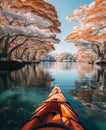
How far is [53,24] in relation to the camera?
3114 centimetres

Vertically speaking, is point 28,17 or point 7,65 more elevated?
point 28,17

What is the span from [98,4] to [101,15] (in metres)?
1.63

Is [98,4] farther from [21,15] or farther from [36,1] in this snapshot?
[21,15]

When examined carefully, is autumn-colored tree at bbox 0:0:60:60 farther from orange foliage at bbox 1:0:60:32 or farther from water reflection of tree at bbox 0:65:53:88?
water reflection of tree at bbox 0:65:53:88

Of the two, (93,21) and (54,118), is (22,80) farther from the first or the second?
(54,118)

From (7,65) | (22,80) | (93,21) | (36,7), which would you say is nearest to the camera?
(22,80)

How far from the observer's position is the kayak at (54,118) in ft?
16.3

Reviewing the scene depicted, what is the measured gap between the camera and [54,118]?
21.8 ft

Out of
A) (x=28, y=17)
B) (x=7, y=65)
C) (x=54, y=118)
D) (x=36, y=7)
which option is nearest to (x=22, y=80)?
(x=28, y=17)

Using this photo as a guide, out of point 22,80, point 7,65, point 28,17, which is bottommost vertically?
point 22,80

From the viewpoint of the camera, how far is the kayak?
4.96m

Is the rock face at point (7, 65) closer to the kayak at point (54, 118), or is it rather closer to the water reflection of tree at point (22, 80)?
the water reflection of tree at point (22, 80)

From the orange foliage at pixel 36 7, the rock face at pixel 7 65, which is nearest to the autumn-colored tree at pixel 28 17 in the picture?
the orange foliage at pixel 36 7

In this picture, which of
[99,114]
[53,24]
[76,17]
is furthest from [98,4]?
[99,114]
